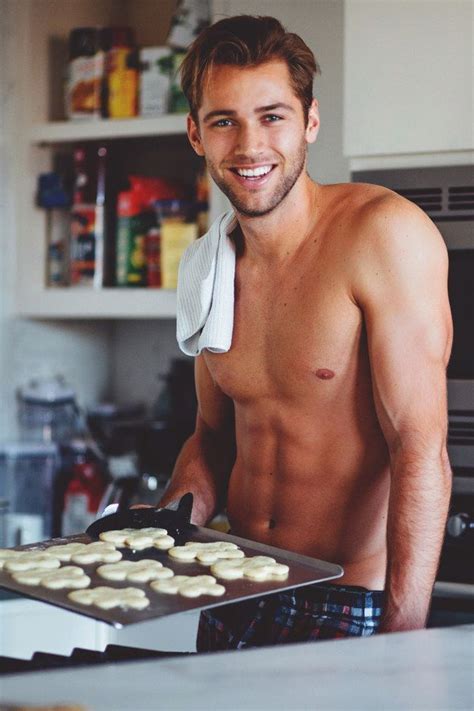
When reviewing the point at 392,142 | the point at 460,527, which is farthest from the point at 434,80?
the point at 460,527

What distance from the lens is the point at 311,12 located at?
7.13 feet

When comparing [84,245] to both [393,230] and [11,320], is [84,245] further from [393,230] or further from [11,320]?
[393,230]

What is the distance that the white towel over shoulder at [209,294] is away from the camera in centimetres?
168

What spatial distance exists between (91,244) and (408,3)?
122 centimetres

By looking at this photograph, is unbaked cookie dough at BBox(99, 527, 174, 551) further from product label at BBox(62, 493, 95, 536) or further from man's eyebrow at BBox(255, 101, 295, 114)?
product label at BBox(62, 493, 95, 536)

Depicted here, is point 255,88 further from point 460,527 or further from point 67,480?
point 67,480

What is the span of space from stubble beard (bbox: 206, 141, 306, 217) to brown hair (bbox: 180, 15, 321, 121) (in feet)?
0.29

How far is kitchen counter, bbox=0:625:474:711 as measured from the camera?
2.70 feet

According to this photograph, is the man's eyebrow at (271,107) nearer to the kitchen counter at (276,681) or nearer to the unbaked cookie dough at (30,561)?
the unbaked cookie dough at (30,561)

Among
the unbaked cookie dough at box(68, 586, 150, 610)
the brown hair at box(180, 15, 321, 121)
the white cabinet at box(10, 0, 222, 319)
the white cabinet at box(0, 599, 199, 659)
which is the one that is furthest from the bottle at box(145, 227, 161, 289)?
the unbaked cookie dough at box(68, 586, 150, 610)

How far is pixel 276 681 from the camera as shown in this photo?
881 millimetres

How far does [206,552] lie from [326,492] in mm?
263

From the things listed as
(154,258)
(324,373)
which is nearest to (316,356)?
(324,373)

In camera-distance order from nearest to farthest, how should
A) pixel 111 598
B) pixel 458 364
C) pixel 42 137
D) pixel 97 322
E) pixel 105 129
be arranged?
pixel 111 598, pixel 458 364, pixel 105 129, pixel 42 137, pixel 97 322
